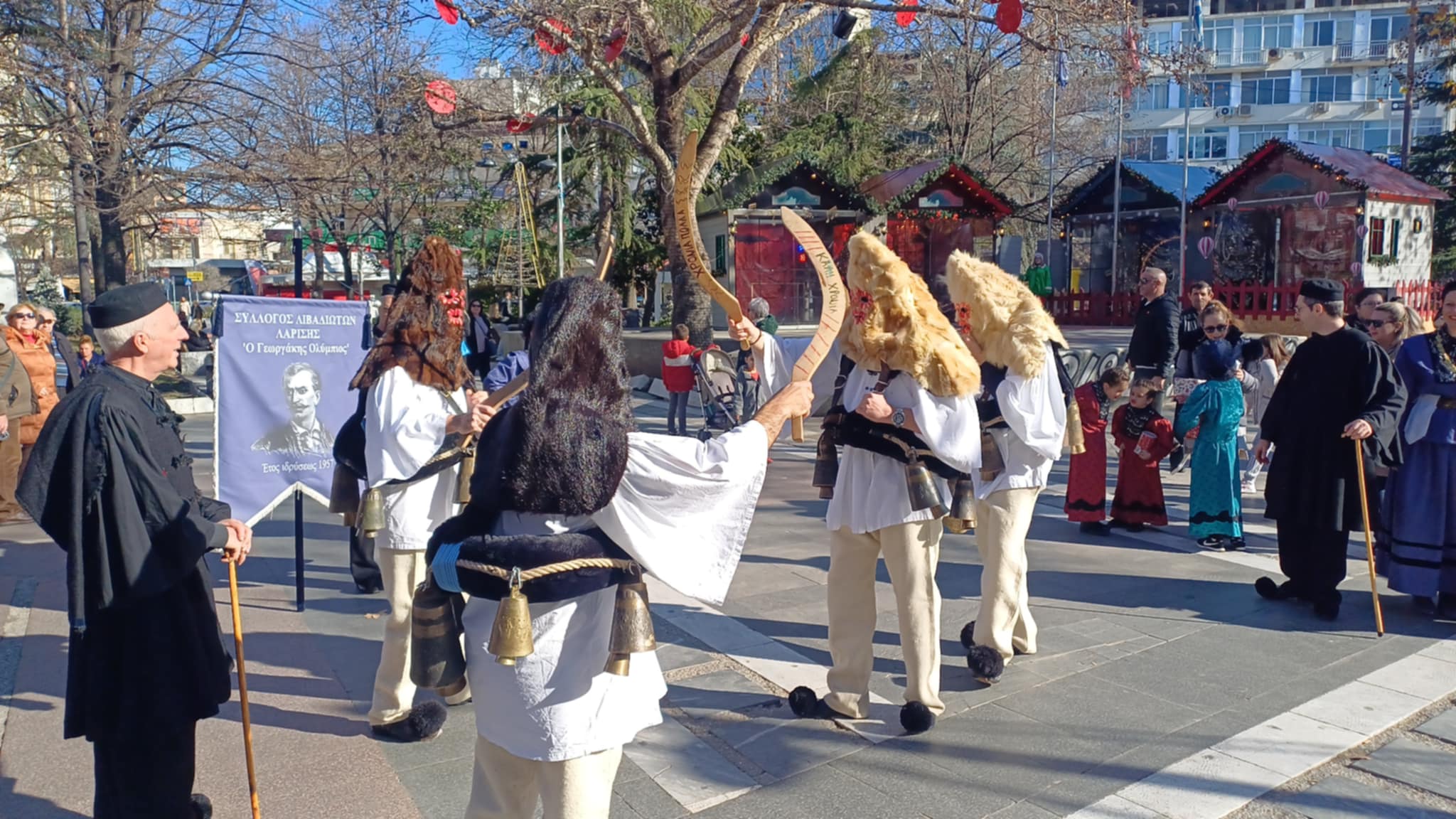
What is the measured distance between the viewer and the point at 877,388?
4.12m

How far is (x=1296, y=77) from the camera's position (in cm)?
5469

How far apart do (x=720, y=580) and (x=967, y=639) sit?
3013 mm

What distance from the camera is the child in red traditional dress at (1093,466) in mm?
7773

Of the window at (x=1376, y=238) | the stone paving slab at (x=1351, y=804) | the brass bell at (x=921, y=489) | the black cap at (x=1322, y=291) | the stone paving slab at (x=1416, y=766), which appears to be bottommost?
the stone paving slab at (x=1351, y=804)

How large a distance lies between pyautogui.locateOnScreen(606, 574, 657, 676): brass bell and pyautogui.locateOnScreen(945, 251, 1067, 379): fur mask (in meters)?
2.90

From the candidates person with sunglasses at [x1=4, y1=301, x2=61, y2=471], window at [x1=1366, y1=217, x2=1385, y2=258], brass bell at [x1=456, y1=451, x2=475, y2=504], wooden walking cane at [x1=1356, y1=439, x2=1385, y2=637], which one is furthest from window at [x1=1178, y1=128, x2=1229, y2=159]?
brass bell at [x1=456, y1=451, x2=475, y2=504]

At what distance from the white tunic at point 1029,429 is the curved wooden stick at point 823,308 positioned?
4.57 feet

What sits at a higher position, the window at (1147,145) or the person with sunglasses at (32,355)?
the window at (1147,145)

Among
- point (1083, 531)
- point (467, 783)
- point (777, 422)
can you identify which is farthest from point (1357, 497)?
point (467, 783)

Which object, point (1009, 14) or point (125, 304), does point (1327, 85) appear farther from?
point (125, 304)

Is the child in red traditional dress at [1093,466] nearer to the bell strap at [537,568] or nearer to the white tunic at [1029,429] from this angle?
the white tunic at [1029,429]

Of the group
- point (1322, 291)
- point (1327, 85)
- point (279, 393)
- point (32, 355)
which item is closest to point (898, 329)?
point (1322, 291)

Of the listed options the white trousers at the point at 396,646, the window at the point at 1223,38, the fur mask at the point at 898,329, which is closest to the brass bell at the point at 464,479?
the white trousers at the point at 396,646

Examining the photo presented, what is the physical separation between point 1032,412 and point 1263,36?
199 ft
